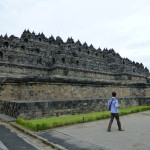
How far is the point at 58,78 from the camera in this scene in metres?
14.8

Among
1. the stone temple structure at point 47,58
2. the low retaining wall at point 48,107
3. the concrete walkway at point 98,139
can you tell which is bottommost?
the concrete walkway at point 98,139

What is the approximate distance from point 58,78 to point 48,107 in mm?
4806

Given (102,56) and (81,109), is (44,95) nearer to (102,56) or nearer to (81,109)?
(81,109)

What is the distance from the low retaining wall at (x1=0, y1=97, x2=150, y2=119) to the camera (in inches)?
367

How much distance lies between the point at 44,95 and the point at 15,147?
27.0ft

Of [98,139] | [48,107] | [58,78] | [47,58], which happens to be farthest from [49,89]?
[47,58]

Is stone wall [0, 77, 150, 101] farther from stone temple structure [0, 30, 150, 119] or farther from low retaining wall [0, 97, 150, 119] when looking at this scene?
low retaining wall [0, 97, 150, 119]

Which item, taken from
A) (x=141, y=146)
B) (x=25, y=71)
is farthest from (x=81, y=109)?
(x=25, y=71)

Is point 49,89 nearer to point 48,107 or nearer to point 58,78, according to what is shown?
point 58,78

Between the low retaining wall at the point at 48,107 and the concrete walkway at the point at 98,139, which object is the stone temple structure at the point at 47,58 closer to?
the low retaining wall at the point at 48,107

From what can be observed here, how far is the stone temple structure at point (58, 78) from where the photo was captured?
36.7 ft

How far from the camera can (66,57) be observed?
39844 millimetres

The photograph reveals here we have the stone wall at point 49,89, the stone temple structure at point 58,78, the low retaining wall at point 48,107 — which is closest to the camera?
the low retaining wall at point 48,107

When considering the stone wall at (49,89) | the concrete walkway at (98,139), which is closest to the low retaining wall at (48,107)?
the stone wall at (49,89)
